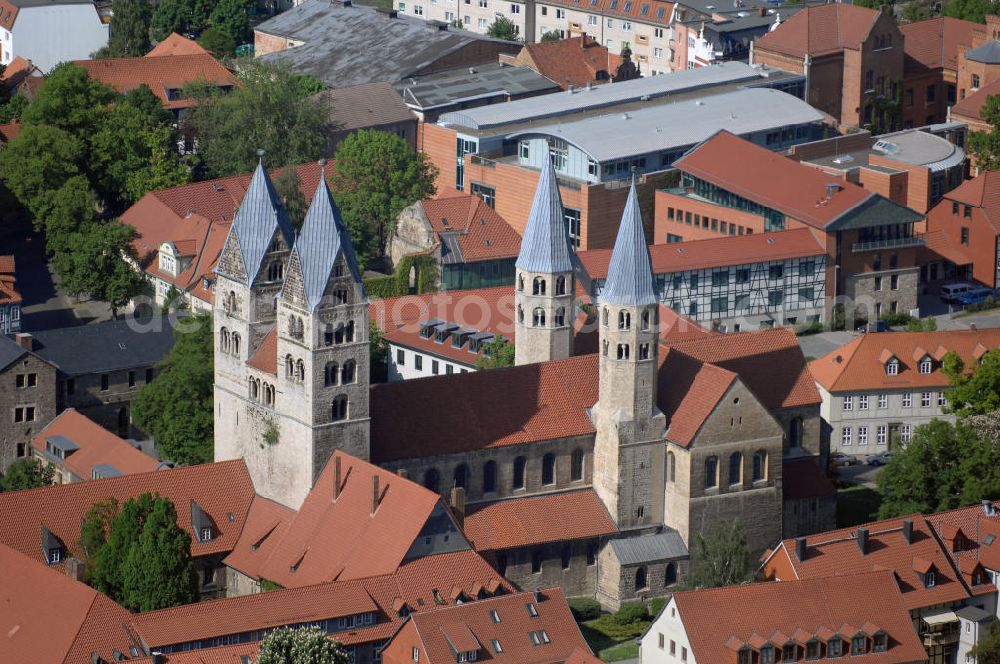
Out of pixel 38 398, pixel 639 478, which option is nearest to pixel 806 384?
pixel 639 478

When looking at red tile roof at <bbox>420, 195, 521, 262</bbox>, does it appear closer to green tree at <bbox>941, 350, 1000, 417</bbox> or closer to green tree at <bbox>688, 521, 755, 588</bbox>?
green tree at <bbox>941, 350, 1000, 417</bbox>

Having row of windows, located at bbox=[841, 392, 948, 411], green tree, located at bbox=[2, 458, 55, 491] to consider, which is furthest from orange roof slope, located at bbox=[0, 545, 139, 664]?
row of windows, located at bbox=[841, 392, 948, 411]

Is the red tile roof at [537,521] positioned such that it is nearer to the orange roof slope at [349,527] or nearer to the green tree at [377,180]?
the orange roof slope at [349,527]

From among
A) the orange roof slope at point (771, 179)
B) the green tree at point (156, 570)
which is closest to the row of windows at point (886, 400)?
the orange roof slope at point (771, 179)

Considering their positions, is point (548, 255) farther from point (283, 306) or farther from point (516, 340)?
point (283, 306)

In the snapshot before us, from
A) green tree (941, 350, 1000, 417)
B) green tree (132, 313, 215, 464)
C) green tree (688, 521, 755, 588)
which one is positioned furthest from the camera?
green tree (941, 350, 1000, 417)

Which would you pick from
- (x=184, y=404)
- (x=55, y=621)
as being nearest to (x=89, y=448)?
(x=184, y=404)
